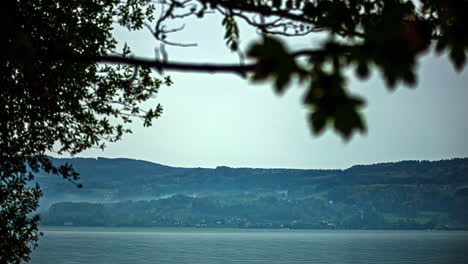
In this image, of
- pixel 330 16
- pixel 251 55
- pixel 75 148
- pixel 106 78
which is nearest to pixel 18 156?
pixel 75 148

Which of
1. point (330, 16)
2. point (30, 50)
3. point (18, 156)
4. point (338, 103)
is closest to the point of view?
point (338, 103)

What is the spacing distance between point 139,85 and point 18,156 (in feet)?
12.7

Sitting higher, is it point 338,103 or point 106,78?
point 106,78

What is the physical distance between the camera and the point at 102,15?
601 inches

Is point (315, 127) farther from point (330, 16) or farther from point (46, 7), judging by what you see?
point (46, 7)

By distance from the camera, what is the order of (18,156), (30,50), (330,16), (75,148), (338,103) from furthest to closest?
(75,148) < (18,156) < (330,16) < (30,50) < (338,103)

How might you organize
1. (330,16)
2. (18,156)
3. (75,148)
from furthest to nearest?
1. (75,148)
2. (18,156)
3. (330,16)

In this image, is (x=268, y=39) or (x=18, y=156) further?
(x=18, y=156)

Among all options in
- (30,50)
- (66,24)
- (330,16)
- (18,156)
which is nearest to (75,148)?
(18,156)

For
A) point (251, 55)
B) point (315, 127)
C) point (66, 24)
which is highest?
point (66, 24)

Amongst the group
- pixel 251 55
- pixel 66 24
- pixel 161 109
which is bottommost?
pixel 251 55

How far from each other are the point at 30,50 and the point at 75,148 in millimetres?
11878

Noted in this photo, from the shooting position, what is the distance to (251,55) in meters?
2.97

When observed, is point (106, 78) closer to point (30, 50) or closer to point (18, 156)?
point (18, 156)
